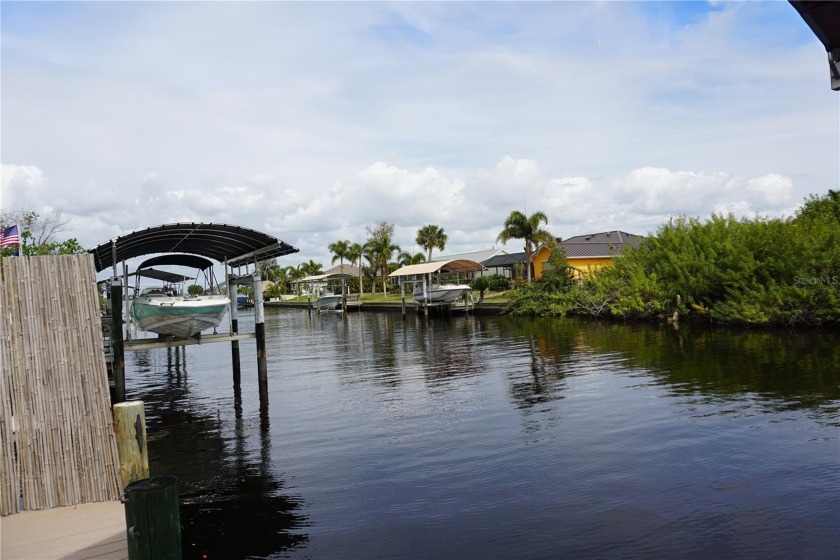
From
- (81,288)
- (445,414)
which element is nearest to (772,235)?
(445,414)

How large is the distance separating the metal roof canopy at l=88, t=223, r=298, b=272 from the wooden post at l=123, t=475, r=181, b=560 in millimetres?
10778

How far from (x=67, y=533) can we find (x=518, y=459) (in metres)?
6.84

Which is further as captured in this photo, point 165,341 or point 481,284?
point 481,284

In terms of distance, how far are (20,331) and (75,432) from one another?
1359 millimetres

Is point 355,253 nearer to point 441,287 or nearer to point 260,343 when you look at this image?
point 441,287

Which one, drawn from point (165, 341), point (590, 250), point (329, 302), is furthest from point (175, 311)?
point (329, 302)

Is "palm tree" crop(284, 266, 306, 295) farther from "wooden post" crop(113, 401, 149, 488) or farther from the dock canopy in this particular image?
"wooden post" crop(113, 401, 149, 488)

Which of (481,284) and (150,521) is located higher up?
(481,284)

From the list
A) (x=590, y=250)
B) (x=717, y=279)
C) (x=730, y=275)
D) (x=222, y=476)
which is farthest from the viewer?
(x=590, y=250)

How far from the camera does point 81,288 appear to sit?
316 inches

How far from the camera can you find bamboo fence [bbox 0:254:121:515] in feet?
24.3

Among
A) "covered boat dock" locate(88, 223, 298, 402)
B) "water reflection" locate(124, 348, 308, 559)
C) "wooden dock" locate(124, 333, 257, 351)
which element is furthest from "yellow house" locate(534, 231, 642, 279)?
"water reflection" locate(124, 348, 308, 559)

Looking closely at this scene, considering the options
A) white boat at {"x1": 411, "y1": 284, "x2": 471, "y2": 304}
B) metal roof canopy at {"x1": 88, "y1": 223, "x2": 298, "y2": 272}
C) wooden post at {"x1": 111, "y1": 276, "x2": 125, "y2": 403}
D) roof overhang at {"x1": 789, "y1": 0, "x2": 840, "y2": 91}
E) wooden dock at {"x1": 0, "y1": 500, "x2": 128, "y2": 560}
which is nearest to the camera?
roof overhang at {"x1": 789, "y1": 0, "x2": 840, "y2": 91}

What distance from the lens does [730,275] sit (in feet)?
106
